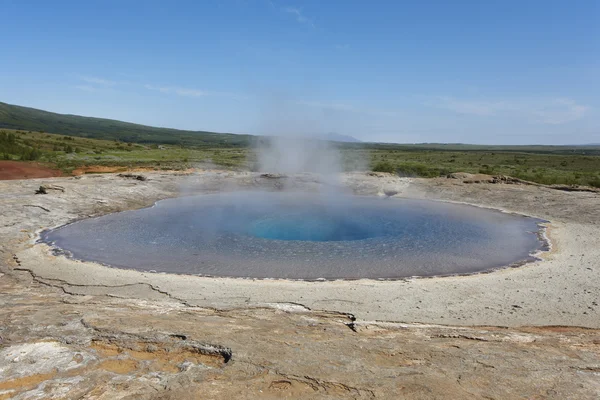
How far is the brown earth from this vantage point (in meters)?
20.5

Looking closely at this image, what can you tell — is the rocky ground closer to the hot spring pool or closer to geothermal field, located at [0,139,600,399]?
geothermal field, located at [0,139,600,399]

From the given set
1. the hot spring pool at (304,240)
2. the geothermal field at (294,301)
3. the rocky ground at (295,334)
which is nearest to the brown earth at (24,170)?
the geothermal field at (294,301)

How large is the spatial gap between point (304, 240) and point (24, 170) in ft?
59.5

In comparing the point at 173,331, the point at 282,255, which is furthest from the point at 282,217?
the point at 173,331

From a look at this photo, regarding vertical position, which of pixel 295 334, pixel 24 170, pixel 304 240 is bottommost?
pixel 304 240

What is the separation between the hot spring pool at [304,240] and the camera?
9.10 meters

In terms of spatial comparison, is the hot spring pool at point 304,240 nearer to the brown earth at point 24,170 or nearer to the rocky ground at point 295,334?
the rocky ground at point 295,334

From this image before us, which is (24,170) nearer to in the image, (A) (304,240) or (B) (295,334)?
(A) (304,240)

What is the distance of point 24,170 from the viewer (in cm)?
2153

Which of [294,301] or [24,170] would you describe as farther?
[24,170]

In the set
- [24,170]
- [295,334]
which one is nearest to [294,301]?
[295,334]

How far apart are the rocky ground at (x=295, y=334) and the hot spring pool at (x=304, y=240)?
83 cm

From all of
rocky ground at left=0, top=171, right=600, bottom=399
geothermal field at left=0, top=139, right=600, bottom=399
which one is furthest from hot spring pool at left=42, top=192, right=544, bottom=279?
rocky ground at left=0, top=171, right=600, bottom=399

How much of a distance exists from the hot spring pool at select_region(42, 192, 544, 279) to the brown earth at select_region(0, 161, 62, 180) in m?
8.85
